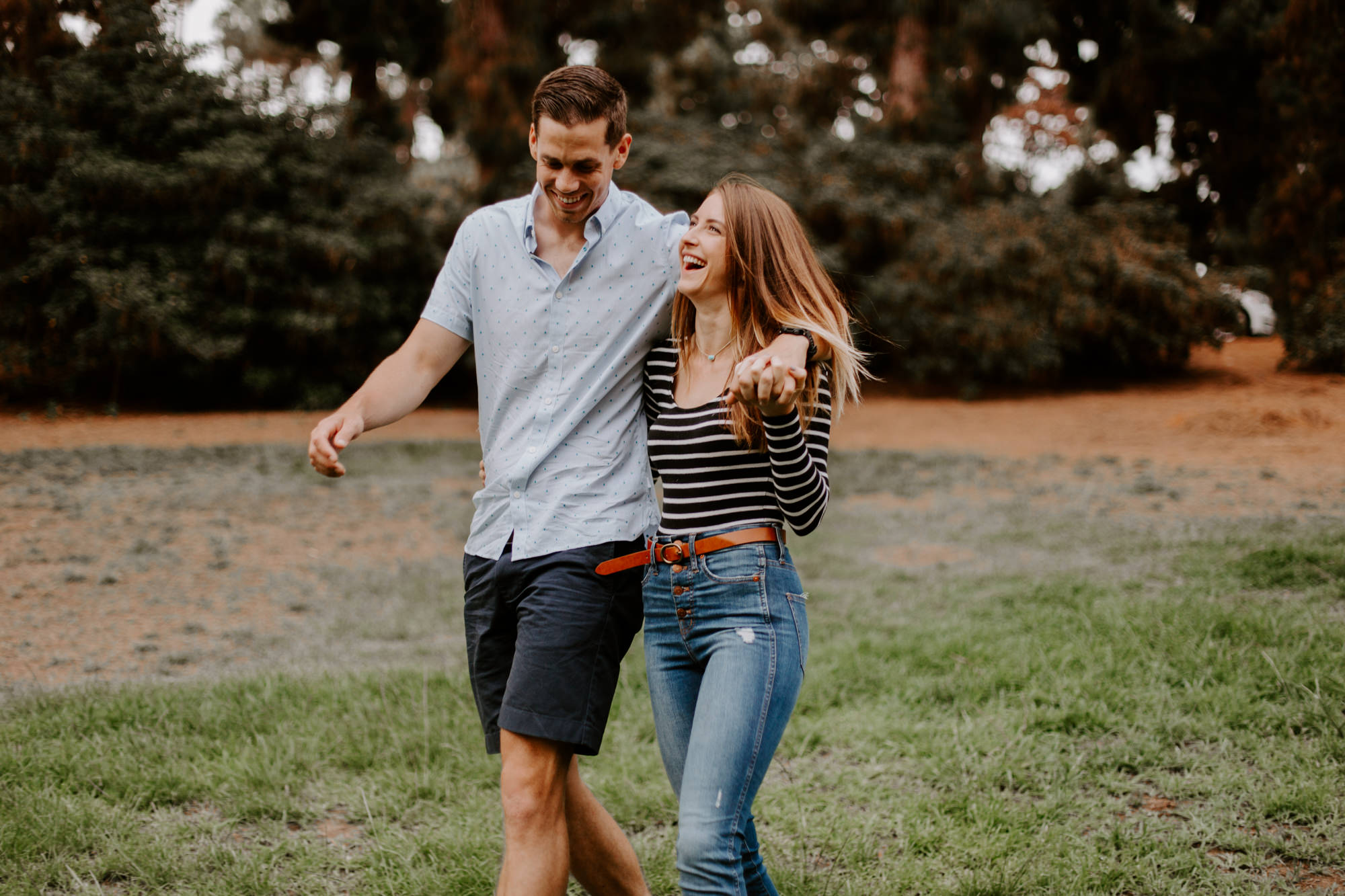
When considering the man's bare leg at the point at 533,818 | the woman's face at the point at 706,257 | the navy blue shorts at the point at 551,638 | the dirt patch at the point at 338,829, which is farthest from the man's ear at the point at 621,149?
the dirt patch at the point at 338,829

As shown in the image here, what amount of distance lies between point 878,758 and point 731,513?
2.23 metres

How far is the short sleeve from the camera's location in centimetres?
274

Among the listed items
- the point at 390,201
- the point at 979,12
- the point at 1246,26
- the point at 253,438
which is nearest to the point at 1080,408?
the point at 1246,26

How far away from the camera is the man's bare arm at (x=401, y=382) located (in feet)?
8.32

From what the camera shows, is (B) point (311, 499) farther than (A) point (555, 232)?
Yes

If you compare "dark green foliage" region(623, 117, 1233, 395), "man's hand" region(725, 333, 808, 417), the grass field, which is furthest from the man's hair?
"dark green foliage" region(623, 117, 1233, 395)

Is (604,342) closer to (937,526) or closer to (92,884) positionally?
(92,884)

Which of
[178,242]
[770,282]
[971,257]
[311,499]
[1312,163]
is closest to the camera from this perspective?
[770,282]

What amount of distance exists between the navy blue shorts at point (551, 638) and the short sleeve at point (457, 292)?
2.08 feet

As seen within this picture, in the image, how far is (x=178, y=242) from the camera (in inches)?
551

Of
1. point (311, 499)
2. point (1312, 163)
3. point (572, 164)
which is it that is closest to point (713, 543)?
point (572, 164)

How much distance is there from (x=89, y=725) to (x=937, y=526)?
21.0 feet

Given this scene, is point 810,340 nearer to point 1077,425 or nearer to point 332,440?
point 332,440

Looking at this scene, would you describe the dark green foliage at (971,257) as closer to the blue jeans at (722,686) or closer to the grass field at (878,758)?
the grass field at (878,758)
